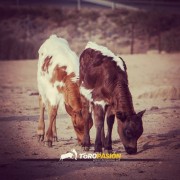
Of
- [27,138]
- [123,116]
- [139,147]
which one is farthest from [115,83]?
[27,138]

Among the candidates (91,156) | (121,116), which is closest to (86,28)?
(91,156)

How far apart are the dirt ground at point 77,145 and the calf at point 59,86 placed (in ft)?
1.24

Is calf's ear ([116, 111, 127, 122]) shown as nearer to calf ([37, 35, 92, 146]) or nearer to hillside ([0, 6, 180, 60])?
calf ([37, 35, 92, 146])

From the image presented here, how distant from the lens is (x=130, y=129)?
9859mm

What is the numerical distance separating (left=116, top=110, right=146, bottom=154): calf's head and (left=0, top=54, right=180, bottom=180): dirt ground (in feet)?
0.67

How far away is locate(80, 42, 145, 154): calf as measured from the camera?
994cm

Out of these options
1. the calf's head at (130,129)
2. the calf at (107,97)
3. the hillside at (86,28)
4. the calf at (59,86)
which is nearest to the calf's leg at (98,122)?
the calf at (107,97)

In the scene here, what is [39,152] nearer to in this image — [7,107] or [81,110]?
[81,110]

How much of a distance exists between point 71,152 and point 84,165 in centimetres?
82

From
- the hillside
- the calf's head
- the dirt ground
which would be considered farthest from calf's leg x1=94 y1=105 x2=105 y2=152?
the hillside

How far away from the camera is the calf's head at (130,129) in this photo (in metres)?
9.83

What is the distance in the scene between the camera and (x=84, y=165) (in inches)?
376

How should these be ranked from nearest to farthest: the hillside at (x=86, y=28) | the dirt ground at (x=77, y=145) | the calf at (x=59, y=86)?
the dirt ground at (x=77, y=145) < the calf at (x=59, y=86) < the hillside at (x=86, y=28)

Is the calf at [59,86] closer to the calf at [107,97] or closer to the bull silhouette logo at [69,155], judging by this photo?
the calf at [107,97]
